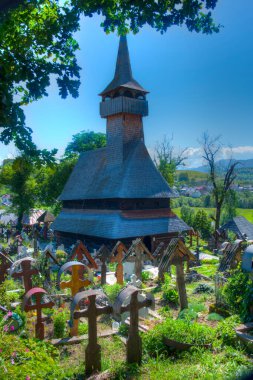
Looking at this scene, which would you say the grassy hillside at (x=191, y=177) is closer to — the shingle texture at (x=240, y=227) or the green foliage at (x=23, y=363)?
the shingle texture at (x=240, y=227)

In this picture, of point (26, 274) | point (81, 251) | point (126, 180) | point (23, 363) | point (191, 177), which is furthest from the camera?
point (191, 177)

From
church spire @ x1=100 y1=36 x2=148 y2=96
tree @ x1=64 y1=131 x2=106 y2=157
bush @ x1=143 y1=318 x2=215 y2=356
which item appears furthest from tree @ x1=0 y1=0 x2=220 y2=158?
tree @ x1=64 y1=131 x2=106 y2=157

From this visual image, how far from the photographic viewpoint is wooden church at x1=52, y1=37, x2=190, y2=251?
24.3 m

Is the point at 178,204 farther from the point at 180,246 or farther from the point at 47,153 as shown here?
the point at 47,153

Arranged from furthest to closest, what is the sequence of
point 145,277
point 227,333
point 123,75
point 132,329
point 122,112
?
point 123,75
point 122,112
point 145,277
point 227,333
point 132,329

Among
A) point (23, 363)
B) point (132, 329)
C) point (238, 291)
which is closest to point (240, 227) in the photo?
point (238, 291)

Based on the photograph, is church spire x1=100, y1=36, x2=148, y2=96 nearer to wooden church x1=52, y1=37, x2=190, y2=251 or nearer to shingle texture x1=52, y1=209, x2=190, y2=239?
wooden church x1=52, y1=37, x2=190, y2=251

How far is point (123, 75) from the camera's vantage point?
3016 centimetres

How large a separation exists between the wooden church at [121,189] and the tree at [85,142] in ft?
46.6

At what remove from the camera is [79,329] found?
8203 millimetres

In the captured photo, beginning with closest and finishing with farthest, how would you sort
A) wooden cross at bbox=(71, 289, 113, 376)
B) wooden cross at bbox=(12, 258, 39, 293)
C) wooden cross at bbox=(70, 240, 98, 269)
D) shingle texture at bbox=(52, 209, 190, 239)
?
wooden cross at bbox=(71, 289, 113, 376) → wooden cross at bbox=(12, 258, 39, 293) → wooden cross at bbox=(70, 240, 98, 269) → shingle texture at bbox=(52, 209, 190, 239)

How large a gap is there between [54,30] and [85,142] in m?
42.6

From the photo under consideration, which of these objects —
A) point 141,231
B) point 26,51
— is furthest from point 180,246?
point 141,231

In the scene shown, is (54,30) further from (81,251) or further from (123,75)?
(123,75)
